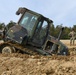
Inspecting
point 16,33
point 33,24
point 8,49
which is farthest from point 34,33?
point 8,49

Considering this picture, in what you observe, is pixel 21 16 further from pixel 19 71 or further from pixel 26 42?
pixel 19 71

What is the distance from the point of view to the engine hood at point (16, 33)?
1509 cm

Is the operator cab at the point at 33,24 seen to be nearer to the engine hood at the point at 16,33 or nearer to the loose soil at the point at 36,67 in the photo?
the engine hood at the point at 16,33

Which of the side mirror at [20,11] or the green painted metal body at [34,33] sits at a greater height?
the side mirror at [20,11]

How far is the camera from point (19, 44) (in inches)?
600

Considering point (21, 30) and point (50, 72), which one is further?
point (21, 30)

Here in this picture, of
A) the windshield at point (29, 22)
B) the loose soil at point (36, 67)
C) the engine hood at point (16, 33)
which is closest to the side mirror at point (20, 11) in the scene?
the windshield at point (29, 22)

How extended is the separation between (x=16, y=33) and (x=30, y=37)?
2.73ft

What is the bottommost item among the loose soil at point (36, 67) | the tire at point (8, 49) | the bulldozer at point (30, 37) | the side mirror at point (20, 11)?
the loose soil at point (36, 67)

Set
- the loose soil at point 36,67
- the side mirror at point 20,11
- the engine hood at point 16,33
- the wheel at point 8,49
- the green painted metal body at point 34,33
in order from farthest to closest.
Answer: the side mirror at point 20,11, the green painted metal body at point 34,33, the engine hood at point 16,33, the wheel at point 8,49, the loose soil at point 36,67

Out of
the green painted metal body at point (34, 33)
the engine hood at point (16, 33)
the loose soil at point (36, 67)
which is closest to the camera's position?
the loose soil at point (36, 67)

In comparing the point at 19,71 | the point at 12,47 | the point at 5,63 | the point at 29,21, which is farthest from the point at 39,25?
the point at 19,71

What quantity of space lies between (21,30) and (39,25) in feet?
3.43

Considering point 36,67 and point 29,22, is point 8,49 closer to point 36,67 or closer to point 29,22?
point 29,22
